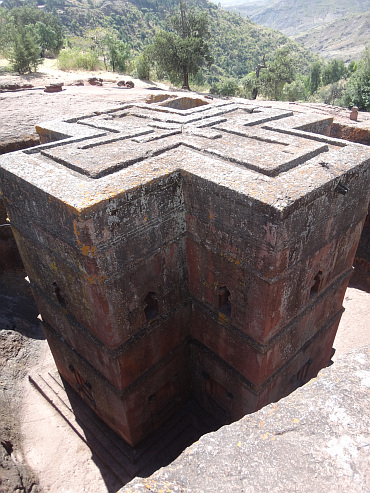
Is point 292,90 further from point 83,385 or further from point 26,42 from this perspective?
point 83,385

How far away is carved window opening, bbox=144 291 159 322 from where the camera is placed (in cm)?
622

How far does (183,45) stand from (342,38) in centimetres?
11700

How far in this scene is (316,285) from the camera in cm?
642

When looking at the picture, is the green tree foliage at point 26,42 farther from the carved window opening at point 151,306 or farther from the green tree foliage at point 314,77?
the green tree foliage at point 314,77

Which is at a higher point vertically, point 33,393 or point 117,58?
point 117,58

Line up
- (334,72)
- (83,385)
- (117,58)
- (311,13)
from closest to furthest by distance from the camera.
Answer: (83,385) < (117,58) < (334,72) < (311,13)

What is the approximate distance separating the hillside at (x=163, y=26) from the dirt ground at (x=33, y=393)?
55.5 m

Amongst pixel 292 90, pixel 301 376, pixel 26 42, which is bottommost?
pixel 301 376

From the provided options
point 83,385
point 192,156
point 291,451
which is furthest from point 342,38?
point 291,451

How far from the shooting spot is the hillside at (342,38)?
327ft

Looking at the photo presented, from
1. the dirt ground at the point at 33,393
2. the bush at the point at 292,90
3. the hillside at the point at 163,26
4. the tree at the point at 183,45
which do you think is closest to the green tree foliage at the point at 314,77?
the hillside at the point at 163,26

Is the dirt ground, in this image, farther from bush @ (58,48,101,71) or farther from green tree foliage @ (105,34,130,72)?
green tree foliage @ (105,34,130,72)

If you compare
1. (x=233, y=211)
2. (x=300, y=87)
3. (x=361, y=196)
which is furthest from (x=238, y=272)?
(x=300, y=87)

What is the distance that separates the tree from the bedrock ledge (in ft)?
83.7
